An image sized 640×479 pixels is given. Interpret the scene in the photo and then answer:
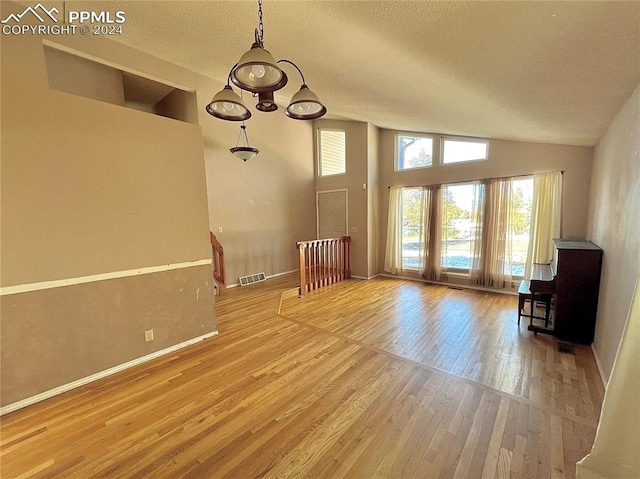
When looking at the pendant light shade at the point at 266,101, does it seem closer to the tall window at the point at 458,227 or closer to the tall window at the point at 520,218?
the tall window at the point at 458,227

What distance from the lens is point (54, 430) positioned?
5.95ft

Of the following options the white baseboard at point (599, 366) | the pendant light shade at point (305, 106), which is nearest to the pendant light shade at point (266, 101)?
the pendant light shade at point (305, 106)

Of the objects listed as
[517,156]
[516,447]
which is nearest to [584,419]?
[516,447]

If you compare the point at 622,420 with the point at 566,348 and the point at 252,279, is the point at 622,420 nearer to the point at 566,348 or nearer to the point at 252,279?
the point at 566,348

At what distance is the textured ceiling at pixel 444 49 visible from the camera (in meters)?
1.38

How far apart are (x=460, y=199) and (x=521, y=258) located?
1477mm

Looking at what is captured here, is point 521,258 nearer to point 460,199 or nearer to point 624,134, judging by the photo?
point 460,199

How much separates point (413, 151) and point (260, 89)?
486 cm

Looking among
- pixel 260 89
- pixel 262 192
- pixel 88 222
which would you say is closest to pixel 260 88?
pixel 260 89

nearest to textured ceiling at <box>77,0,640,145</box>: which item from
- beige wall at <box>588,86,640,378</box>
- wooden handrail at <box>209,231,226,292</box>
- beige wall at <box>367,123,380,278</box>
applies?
beige wall at <box>588,86,640,378</box>

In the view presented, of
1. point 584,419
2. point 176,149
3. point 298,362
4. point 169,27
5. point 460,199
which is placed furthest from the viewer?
point 460,199

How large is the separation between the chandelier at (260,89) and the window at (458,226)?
4.10m

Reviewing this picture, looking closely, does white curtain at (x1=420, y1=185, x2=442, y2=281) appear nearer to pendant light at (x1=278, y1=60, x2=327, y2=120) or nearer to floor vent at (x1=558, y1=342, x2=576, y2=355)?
floor vent at (x1=558, y1=342, x2=576, y2=355)

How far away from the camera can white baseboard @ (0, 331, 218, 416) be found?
203 centimetres
